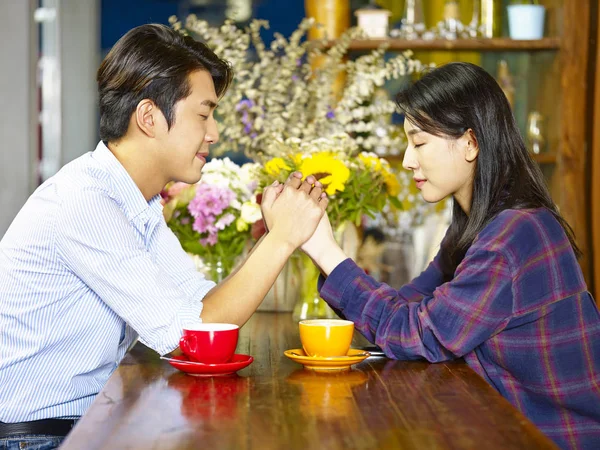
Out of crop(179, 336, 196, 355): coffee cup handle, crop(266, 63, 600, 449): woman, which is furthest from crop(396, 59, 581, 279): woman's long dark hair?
crop(179, 336, 196, 355): coffee cup handle

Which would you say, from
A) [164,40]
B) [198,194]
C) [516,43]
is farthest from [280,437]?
[516,43]

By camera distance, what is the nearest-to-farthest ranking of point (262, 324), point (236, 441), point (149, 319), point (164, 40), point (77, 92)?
point (236, 441) < point (149, 319) < point (164, 40) < point (262, 324) < point (77, 92)

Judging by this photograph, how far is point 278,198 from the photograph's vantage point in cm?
182

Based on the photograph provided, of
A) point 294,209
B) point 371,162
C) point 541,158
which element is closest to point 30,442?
point 294,209

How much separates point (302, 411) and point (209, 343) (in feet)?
0.88

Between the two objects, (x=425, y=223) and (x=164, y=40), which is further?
(x=425, y=223)

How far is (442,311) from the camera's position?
1534mm

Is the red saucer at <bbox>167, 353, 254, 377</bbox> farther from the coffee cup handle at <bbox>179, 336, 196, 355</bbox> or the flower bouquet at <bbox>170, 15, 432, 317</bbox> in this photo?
the flower bouquet at <bbox>170, 15, 432, 317</bbox>

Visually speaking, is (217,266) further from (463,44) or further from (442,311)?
(463,44)

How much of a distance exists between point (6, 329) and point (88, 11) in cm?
380

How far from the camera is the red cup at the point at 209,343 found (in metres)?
1.43

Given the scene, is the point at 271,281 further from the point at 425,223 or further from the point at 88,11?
the point at 88,11

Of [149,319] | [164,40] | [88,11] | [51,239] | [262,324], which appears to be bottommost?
[262,324]

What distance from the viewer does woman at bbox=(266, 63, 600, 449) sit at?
1.53m
